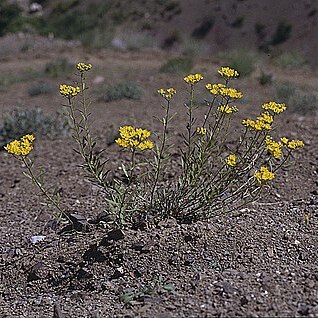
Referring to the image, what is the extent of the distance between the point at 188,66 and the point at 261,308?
34.8ft

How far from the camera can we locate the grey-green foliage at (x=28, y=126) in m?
7.29

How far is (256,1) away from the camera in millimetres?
31859

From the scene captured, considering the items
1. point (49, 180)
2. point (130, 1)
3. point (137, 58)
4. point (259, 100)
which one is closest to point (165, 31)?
point (130, 1)

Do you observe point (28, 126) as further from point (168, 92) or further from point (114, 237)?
point (168, 92)

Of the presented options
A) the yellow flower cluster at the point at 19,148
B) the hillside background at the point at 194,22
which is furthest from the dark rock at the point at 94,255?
the hillside background at the point at 194,22

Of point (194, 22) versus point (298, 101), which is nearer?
point (298, 101)

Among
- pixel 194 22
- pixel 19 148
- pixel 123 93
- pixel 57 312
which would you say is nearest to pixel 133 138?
pixel 19 148

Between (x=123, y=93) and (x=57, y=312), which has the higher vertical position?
(x=57, y=312)

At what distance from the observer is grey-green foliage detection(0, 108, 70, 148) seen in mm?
7289

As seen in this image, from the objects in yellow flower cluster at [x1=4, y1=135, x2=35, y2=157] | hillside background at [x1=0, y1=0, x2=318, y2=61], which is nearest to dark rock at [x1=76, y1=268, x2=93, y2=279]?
yellow flower cluster at [x1=4, y1=135, x2=35, y2=157]

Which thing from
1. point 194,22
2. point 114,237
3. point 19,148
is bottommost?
point 194,22

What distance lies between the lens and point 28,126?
7.42 metres

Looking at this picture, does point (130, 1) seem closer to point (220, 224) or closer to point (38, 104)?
point (38, 104)

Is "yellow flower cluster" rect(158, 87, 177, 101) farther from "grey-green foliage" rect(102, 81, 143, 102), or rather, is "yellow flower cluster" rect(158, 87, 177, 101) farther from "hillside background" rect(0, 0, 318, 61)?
"hillside background" rect(0, 0, 318, 61)
